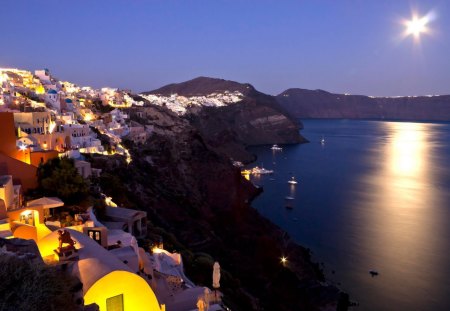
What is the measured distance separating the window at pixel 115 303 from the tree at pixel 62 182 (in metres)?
7.52

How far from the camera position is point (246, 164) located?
83.8m

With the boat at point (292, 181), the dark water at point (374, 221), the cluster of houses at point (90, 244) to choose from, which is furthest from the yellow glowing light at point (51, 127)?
the boat at point (292, 181)

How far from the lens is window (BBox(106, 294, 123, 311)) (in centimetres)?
902

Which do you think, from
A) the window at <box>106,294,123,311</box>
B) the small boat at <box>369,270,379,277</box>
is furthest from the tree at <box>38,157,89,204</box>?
the small boat at <box>369,270,379,277</box>

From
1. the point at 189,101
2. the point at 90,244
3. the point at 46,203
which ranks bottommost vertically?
the point at 90,244

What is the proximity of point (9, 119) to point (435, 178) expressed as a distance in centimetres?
6751

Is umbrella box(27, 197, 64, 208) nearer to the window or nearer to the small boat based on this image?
the window

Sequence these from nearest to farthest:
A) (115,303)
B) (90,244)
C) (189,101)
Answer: (115,303), (90,244), (189,101)

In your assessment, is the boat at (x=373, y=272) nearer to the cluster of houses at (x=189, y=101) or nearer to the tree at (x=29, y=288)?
the tree at (x=29, y=288)

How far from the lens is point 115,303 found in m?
9.13

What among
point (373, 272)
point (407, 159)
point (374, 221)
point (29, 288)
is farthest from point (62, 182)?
point (407, 159)

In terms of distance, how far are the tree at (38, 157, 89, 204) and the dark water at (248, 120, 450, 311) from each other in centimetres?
1916

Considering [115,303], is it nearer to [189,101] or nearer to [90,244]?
[90,244]

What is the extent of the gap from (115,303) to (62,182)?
7.92 meters
